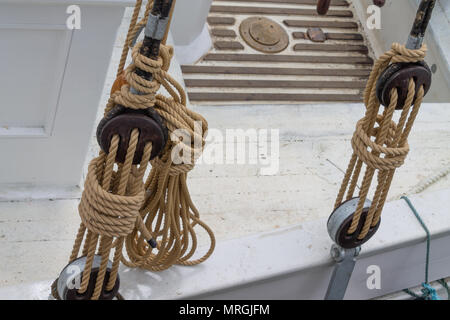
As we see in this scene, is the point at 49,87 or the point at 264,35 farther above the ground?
the point at 49,87

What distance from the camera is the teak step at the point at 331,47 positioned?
123 inches

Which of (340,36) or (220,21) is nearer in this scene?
(220,21)

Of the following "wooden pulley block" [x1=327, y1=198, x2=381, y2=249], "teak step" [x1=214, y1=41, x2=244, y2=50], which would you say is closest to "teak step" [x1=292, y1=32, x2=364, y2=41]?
"teak step" [x1=214, y1=41, x2=244, y2=50]

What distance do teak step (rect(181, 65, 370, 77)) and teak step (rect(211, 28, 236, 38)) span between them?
22cm

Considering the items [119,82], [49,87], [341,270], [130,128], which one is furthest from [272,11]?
[130,128]

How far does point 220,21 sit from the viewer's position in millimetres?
3117

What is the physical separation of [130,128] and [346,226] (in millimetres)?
583

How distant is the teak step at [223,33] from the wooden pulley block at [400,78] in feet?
5.98

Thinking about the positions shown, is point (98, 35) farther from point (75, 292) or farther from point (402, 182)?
point (402, 182)

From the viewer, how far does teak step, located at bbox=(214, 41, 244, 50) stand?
9.88 ft

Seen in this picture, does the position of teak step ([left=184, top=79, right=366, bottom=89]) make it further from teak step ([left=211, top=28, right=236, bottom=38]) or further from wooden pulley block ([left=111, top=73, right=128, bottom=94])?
wooden pulley block ([left=111, top=73, right=128, bottom=94])

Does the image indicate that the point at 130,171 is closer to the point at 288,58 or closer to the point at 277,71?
the point at 277,71

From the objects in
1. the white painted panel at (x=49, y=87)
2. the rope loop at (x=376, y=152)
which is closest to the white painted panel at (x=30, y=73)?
the white painted panel at (x=49, y=87)

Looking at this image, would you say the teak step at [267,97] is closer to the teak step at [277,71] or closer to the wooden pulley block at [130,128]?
the teak step at [277,71]
